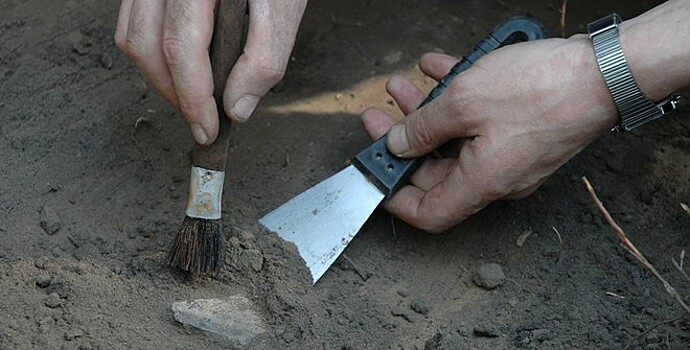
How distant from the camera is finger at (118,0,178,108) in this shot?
1.88 metres

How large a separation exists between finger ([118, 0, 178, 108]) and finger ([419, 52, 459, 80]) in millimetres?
787

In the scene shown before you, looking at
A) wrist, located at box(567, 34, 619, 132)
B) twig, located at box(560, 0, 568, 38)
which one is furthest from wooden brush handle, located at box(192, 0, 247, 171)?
twig, located at box(560, 0, 568, 38)

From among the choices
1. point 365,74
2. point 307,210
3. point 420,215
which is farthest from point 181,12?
point 365,74

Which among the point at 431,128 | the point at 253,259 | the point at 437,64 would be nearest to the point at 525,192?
the point at 431,128

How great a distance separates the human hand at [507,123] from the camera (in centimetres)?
194

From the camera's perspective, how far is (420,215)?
2.15 metres

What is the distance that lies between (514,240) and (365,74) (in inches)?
26.8

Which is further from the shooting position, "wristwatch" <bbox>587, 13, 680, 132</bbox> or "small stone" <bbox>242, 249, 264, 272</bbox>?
"small stone" <bbox>242, 249, 264, 272</bbox>

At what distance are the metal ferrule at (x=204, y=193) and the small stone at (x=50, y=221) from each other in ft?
0.96

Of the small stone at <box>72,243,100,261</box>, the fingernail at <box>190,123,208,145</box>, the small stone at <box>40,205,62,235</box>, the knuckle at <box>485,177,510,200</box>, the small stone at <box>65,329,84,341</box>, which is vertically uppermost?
the fingernail at <box>190,123,208,145</box>

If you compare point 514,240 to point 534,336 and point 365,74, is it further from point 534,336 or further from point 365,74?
point 365,74

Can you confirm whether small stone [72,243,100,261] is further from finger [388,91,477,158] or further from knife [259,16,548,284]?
finger [388,91,477,158]

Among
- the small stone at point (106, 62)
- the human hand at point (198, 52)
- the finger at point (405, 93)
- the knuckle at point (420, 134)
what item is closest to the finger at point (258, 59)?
the human hand at point (198, 52)

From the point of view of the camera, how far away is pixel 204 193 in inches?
77.3
